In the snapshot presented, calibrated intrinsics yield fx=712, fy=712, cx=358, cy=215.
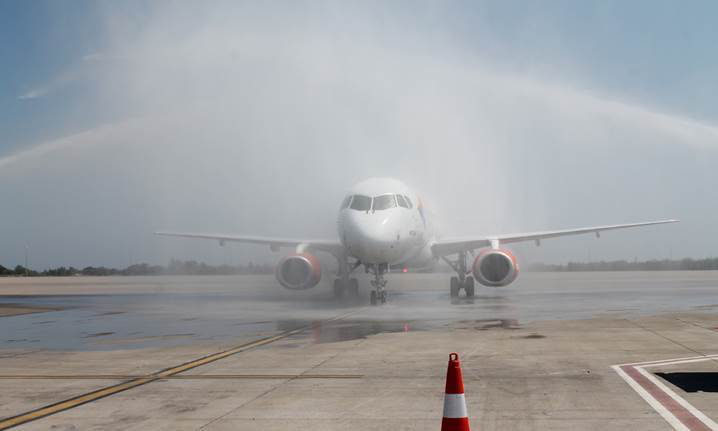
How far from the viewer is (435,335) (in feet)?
45.4

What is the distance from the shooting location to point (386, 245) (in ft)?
76.4

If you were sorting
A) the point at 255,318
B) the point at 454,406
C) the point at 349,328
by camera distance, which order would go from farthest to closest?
the point at 255,318
the point at 349,328
the point at 454,406

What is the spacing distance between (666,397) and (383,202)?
17.4 meters

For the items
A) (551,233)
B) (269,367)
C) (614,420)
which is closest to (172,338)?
(269,367)

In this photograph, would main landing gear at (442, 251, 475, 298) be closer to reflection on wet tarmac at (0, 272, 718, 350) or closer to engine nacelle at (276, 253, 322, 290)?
reflection on wet tarmac at (0, 272, 718, 350)

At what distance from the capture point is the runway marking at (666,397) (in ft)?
20.2

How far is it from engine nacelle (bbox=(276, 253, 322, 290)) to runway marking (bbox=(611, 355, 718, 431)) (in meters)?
17.3

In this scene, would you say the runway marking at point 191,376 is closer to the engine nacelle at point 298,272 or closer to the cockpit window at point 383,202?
the cockpit window at point 383,202

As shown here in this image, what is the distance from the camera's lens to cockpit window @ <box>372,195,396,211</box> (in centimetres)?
2423

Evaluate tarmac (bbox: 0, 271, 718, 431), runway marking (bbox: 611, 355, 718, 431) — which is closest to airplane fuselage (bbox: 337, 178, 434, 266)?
tarmac (bbox: 0, 271, 718, 431)

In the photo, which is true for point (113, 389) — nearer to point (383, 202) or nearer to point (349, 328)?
point (349, 328)

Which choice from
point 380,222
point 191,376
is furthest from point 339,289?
point 191,376

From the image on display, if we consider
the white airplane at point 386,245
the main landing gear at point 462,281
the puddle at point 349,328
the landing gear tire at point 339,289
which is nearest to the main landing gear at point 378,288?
the white airplane at point 386,245

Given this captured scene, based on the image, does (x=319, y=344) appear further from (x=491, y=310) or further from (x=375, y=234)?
(x=375, y=234)
